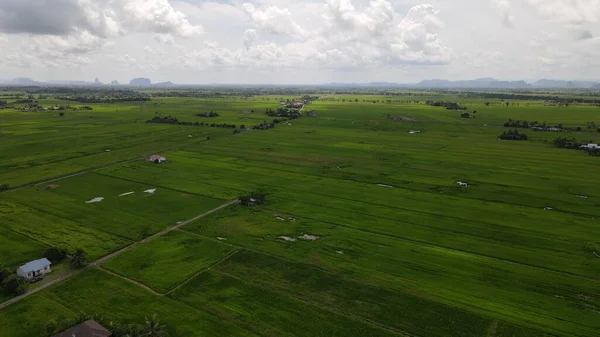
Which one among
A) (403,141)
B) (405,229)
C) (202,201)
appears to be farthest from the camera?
(403,141)

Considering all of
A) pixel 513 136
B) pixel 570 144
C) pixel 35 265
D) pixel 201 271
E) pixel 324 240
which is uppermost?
pixel 513 136

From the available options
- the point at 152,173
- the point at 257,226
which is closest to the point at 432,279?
the point at 257,226

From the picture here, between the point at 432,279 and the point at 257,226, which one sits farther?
the point at 257,226

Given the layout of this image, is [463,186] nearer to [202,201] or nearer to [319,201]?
[319,201]

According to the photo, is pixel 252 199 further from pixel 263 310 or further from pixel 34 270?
pixel 34 270

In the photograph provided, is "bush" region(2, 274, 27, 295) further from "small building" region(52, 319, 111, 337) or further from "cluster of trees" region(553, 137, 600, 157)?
"cluster of trees" region(553, 137, 600, 157)

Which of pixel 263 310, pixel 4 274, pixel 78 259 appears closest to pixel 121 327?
pixel 263 310
